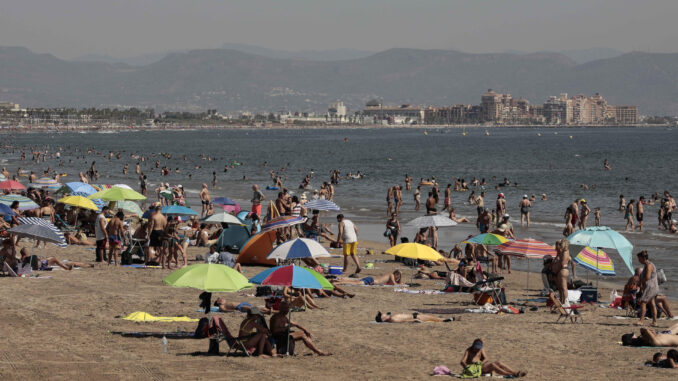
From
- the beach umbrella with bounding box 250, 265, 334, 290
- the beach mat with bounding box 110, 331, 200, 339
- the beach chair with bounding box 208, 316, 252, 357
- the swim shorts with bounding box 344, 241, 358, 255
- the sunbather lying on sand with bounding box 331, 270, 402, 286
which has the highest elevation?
the beach umbrella with bounding box 250, 265, 334, 290

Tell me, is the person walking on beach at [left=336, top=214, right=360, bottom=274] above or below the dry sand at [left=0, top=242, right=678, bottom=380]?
above

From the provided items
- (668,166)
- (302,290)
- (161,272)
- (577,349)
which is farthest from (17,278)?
(668,166)

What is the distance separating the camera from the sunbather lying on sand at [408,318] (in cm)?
1490

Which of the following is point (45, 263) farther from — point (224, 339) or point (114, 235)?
point (224, 339)

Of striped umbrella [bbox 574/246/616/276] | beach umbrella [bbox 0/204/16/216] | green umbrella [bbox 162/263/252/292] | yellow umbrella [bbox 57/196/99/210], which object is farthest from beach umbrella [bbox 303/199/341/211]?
green umbrella [bbox 162/263/252/292]

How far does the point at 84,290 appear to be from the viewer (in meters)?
16.8

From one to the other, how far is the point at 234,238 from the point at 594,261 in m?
9.16

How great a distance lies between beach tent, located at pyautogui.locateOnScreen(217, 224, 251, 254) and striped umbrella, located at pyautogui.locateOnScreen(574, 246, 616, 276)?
8.53 metres

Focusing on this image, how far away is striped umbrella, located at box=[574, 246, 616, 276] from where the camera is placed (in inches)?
703

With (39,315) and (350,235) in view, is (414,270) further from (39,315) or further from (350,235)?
(39,315)

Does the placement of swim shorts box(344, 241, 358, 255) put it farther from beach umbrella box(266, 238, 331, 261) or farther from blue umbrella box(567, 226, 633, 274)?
blue umbrella box(567, 226, 633, 274)

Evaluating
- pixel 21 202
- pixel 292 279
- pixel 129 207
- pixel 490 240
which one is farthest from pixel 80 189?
pixel 292 279

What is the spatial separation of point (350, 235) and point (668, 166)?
73678 mm

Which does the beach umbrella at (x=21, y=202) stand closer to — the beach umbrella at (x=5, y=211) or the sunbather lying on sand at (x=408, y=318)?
the beach umbrella at (x=5, y=211)
